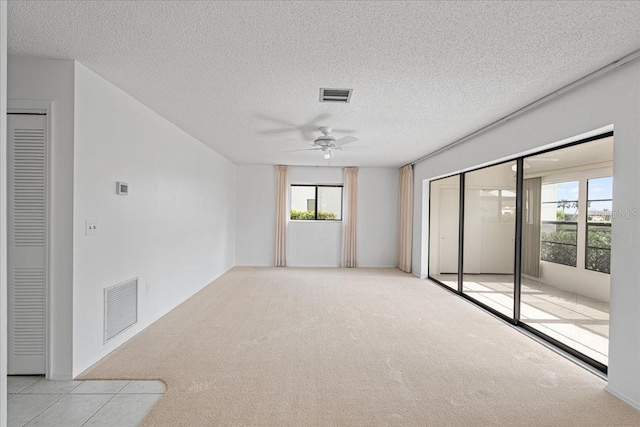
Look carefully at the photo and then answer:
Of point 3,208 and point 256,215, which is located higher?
point 3,208

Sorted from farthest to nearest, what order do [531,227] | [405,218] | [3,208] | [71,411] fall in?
[405,218], [531,227], [71,411], [3,208]

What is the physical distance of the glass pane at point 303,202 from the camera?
898 cm

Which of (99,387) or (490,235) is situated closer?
(99,387)

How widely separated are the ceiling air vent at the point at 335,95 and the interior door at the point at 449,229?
11.4 feet

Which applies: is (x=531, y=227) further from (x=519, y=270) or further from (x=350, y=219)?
(x=350, y=219)

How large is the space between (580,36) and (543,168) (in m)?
1.91

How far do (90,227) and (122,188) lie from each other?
569 mm

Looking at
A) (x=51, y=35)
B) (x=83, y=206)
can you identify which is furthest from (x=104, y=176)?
(x=51, y=35)

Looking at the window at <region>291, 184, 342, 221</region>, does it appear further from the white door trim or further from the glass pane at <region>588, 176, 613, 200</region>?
the white door trim

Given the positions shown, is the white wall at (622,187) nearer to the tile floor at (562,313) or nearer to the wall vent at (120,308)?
the tile floor at (562,313)

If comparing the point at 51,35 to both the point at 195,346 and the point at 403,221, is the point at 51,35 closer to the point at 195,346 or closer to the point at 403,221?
the point at 195,346

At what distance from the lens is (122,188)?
11.5 ft

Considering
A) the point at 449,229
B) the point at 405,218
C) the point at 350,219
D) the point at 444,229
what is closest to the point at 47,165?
the point at 449,229

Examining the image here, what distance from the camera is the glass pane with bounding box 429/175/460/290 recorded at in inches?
A: 248
